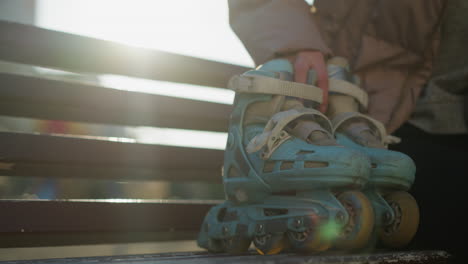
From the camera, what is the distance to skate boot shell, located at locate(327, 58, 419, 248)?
3.78 feet

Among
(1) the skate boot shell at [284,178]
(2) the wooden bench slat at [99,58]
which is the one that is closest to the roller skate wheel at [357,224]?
(1) the skate boot shell at [284,178]

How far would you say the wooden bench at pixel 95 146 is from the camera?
1.55 metres

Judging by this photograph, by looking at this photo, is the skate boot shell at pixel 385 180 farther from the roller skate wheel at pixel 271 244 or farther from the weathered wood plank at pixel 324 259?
the roller skate wheel at pixel 271 244

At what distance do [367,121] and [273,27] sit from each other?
0.43m

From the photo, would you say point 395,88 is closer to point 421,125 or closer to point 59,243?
point 421,125

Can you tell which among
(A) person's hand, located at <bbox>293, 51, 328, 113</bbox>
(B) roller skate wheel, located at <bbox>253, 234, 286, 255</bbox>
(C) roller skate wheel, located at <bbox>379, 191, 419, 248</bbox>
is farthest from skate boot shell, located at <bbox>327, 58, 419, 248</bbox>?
(B) roller skate wheel, located at <bbox>253, 234, 286, 255</bbox>

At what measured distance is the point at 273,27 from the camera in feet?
4.77

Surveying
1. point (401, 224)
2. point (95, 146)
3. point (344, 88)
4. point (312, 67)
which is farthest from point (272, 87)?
point (95, 146)

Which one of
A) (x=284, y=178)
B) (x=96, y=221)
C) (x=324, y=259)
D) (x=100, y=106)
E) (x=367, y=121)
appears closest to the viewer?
(x=324, y=259)

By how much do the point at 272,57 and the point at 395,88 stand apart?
545 millimetres

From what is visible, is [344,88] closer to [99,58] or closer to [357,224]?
[357,224]

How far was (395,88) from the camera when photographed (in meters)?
1.67

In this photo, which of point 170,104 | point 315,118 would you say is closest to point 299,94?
point 315,118

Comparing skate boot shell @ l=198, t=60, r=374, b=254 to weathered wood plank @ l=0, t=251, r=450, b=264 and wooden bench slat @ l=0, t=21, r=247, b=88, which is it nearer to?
weathered wood plank @ l=0, t=251, r=450, b=264
